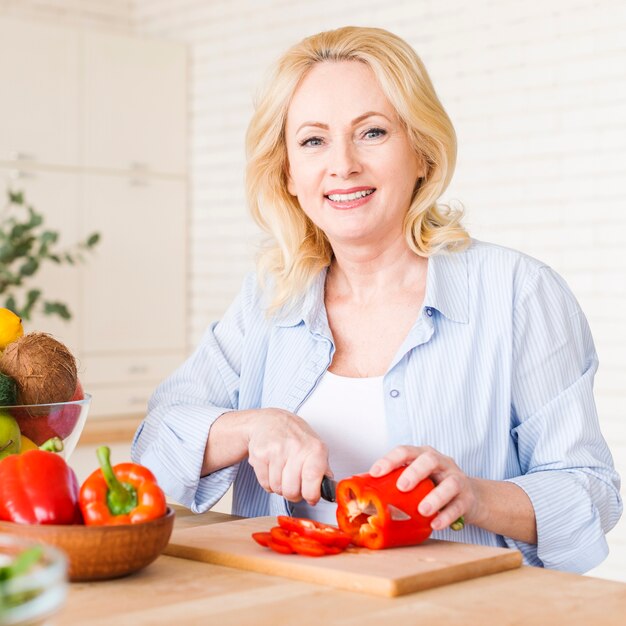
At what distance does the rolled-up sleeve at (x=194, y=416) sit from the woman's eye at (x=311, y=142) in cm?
36

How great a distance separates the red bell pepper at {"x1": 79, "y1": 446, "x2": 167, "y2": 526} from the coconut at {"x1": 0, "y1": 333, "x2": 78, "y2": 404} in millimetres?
378

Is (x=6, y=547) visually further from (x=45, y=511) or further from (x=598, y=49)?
(x=598, y=49)

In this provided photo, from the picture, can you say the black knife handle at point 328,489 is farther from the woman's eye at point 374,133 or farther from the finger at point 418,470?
the woman's eye at point 374,133

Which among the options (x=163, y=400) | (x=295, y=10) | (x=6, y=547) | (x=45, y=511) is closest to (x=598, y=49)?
(x=295, y=10)

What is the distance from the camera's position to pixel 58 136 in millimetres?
5270

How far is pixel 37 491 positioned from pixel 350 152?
0.98m

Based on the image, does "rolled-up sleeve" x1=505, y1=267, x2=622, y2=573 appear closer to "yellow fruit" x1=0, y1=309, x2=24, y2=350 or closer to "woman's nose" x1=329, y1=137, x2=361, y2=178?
"woman's nose" x1=329, y1=137, x2=361, y2=178

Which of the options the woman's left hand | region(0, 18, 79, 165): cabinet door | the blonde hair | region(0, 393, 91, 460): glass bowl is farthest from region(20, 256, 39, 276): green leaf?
the woman's left hand

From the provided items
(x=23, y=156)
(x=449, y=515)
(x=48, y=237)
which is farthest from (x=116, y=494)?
(x=23, y=156)

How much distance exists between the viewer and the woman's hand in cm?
167

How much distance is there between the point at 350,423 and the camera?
204 cm

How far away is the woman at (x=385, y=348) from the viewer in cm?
190

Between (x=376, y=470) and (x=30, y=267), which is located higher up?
(x=30, y=267)

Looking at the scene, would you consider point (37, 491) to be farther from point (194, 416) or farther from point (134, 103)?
point (134, 103)
